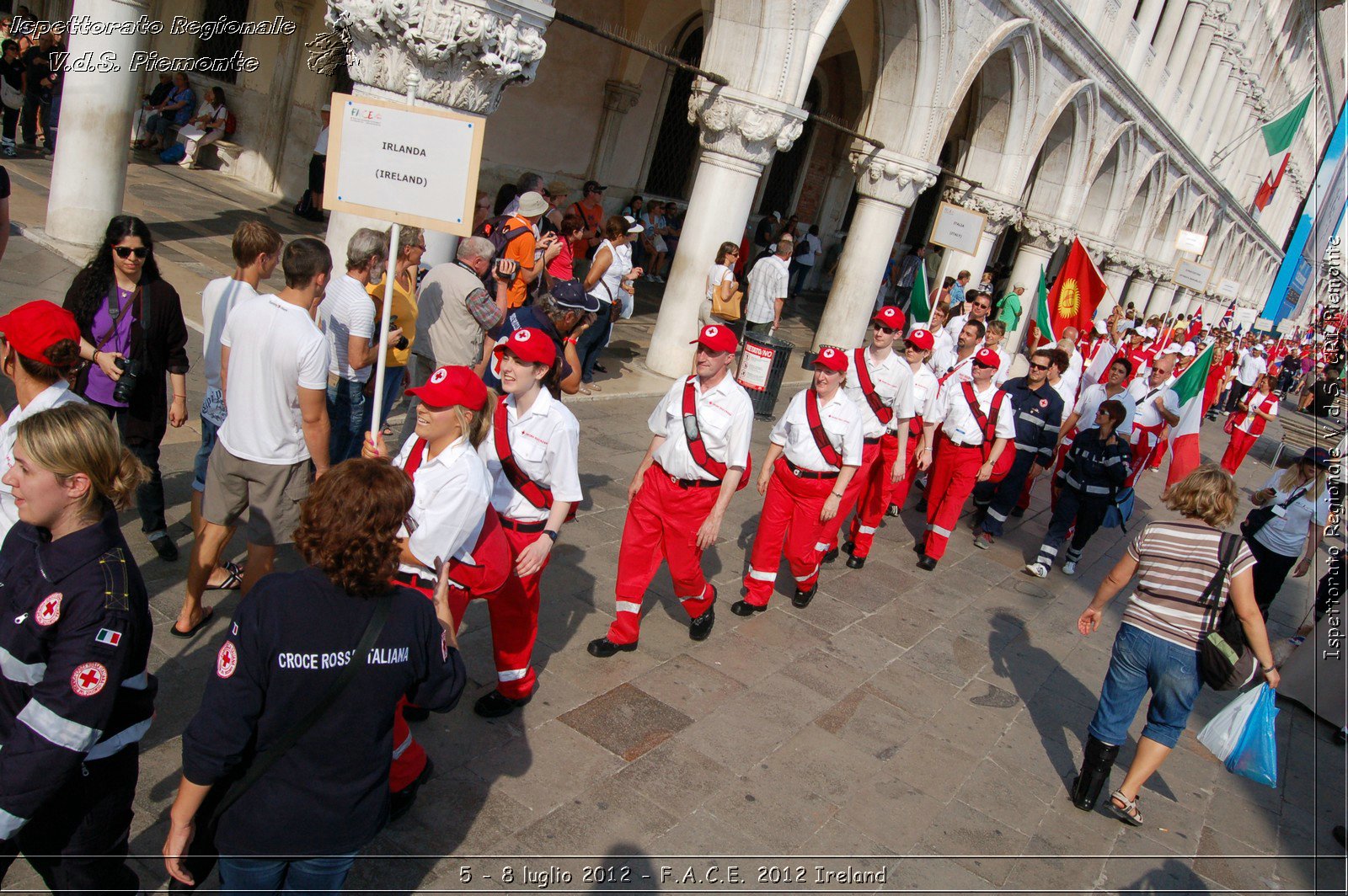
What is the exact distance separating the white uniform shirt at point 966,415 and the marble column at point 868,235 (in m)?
6.33

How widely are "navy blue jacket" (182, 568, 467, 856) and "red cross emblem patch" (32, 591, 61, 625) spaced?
0.41 m

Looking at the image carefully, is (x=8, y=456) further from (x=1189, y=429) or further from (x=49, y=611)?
(x=1189, y=429)

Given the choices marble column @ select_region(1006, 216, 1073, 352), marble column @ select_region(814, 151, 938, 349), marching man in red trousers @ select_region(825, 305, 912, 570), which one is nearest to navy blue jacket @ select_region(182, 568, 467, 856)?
marching man in red trousers @ select_region(825, 305, 912, 570)

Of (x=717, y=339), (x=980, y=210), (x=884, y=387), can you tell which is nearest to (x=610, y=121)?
(x=980, y=210)

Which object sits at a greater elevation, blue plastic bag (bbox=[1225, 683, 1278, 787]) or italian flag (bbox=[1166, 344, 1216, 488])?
italian flag (bbox=[1166, 344, 1216, 488])

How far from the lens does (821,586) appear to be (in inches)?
273

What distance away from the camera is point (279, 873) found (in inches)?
93.9

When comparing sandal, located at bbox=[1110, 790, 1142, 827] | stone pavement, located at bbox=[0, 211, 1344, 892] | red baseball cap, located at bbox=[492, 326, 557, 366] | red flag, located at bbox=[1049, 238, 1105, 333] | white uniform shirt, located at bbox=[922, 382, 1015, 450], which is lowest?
stone pavement, located at bbox=[0, 211, 1344, 892]

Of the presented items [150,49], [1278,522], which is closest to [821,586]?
[1278,522]

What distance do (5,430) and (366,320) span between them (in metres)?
2.45

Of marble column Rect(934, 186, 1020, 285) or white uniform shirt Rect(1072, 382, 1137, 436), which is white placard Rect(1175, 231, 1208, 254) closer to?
marble column Rect(934, 186, 1020, 285)

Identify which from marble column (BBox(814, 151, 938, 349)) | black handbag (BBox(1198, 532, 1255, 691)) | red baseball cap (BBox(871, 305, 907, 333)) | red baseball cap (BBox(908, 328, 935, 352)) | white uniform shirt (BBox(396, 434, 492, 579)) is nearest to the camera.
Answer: white uniform shirt (BBox(396, 434, 492, 579))

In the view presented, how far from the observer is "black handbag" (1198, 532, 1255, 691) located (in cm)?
429

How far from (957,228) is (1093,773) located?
910 centimetres
